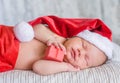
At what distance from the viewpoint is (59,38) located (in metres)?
1.31

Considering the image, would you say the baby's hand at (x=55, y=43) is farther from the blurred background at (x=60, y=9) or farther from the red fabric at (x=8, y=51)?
the blurred background at (x=60, y=9)

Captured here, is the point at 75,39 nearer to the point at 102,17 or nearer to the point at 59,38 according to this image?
the point at 59,38

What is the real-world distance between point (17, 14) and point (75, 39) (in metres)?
0.45

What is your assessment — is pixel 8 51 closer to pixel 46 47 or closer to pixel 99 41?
pixel 46 47

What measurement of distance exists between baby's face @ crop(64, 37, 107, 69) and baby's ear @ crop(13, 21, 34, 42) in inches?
6.4

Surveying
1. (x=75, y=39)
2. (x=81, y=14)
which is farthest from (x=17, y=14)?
Result: (x=75, y=39)

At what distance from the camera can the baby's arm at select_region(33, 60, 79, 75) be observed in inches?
43.9

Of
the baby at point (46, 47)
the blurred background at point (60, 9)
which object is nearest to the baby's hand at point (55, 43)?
the baby at point (46, 47)

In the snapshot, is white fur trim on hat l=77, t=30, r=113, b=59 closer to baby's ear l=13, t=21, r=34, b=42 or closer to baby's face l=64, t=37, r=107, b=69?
baby's face l=64, t=37, r=107, b=69

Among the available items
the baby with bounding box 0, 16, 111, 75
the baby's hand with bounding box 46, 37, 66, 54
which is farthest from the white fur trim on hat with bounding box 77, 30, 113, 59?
the baby's hand with bounding box 46, 37, 66, 54

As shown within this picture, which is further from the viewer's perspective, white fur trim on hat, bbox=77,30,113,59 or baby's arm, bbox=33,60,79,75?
white fur trim on hat, bbox=77,30,113,59

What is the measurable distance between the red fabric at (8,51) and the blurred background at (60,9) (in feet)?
1.21

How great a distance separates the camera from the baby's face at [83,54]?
47.6 inches

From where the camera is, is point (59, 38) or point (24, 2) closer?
point (59, 38)
